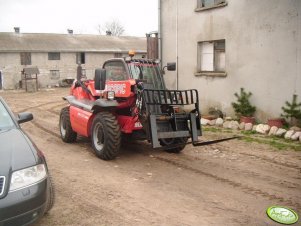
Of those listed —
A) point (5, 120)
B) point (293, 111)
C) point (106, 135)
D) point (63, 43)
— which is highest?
point (63, 43)

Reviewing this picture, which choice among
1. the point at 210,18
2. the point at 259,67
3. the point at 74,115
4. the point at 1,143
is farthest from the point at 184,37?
the point at 1,143

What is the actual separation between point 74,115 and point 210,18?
7136mm

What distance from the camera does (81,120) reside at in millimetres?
8375

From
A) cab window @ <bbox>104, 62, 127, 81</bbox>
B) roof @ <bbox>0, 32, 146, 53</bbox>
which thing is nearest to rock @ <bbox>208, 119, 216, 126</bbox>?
cab window @ <bbox>104, 62, 127, 81</bbox>

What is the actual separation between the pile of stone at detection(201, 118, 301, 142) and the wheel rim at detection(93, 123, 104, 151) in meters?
5.29

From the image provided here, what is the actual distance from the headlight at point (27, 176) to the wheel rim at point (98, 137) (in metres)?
3.49

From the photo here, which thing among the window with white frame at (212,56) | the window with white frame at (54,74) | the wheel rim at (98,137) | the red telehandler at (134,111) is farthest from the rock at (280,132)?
the window with white frame at (54,74)

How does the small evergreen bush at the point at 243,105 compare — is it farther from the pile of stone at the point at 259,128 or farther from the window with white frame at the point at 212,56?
the window with white frame at the point at 212,56

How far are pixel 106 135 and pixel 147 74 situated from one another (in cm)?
181

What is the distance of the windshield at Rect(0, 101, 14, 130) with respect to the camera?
4930 mm

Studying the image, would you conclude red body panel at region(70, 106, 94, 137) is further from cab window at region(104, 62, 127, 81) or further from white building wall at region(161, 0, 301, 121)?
white building wall at region(161, 0, 301, 121)

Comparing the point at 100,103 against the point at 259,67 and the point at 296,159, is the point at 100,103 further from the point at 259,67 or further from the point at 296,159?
the point at 259,67

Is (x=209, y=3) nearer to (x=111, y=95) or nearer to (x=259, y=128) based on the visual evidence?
(x=259, y=128)

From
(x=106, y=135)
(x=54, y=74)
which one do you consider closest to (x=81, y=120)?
(x=106, y=135)
